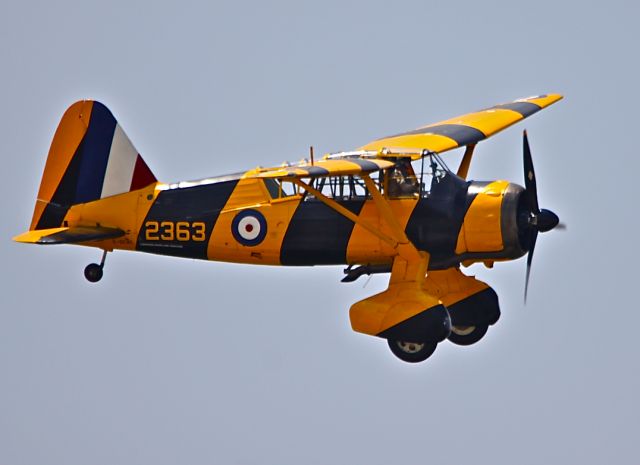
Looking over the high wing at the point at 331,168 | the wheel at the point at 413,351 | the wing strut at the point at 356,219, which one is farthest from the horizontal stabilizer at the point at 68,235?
the wheel at the point at 413,351

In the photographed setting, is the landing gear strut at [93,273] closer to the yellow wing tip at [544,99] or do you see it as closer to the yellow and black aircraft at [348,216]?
the yellow and black aircraft at [348,216]

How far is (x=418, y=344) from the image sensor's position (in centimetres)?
2603

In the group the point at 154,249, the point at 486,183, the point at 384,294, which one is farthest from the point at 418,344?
the point at 154,249

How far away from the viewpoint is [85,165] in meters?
27.9

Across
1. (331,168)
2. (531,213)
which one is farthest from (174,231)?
(531,213)

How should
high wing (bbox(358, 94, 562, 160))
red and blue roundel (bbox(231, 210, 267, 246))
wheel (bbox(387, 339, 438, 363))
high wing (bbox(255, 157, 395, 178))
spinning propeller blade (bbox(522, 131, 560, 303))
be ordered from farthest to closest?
red and blue roundel (bbox(231, 210, 267, 246))
high wing (bbox(358, 94, 562, 160))
wheel (bbox(387, 339, 438, 363))
spinning propeller blade (bbox(522, 131, 560, 303))
high wing (bbox(255, 157, 395, 178))

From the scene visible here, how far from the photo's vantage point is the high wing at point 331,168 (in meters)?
24.1

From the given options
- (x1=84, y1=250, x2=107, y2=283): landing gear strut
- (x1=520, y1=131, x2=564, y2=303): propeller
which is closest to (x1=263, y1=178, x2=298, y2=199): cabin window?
(x1=84, y1=250, x2=107, y2=283): landing gear strut

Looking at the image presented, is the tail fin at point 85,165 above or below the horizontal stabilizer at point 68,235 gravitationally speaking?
above

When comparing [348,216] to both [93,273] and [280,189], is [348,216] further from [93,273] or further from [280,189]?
[93,273]

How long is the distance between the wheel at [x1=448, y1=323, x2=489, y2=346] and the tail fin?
519 cm

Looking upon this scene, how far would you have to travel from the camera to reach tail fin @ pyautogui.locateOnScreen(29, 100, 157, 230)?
27.7 m

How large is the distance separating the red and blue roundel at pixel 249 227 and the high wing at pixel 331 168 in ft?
4.20

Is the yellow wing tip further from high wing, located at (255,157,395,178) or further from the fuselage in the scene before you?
high wing, located at (255,157,395,178)
